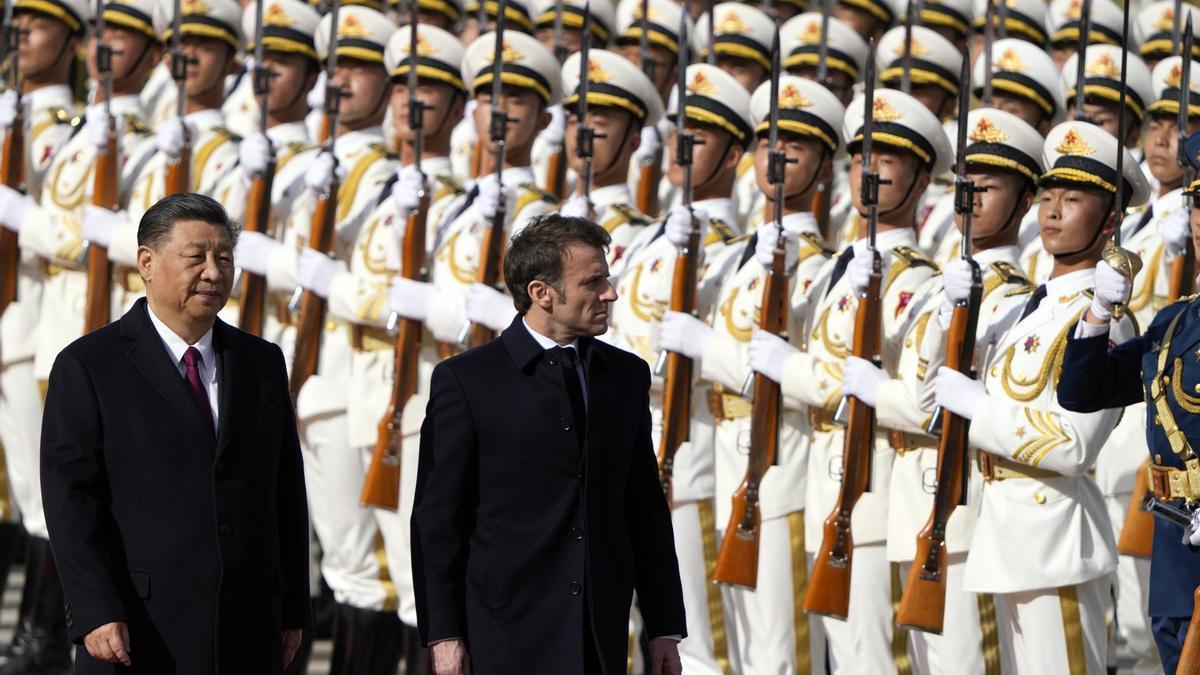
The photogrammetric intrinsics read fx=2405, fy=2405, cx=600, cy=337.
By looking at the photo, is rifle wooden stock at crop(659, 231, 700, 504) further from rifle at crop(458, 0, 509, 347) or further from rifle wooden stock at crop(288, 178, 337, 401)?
rifle wooden stock at crop(288, 178, 337, 401)

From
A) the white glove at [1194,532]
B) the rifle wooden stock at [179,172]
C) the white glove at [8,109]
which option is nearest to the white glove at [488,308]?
the rifle wooden stock at [179,172]

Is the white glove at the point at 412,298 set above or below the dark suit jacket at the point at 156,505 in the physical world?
above

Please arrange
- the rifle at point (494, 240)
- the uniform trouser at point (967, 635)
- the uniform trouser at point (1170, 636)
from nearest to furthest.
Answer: the uniform trouser at point (1170, 636)
the uniform trouser at point (967, 635)
the rifle at point (494, 240)

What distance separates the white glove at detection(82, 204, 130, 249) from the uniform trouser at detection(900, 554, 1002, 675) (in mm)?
4146

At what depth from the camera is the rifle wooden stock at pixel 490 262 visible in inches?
351

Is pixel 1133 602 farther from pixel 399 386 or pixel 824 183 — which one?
pixel 399 386

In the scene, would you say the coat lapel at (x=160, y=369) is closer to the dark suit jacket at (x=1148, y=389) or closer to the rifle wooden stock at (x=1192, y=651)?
the dark suit jacket at (x=1148, y=389)

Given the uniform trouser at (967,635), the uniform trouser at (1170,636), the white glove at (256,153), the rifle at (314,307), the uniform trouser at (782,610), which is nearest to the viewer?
the uniform trouser at (1170,636)

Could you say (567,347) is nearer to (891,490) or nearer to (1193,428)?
(1193,428)

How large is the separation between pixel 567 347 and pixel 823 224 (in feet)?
12.6

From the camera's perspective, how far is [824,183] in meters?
9.09

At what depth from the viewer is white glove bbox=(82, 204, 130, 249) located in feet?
32.8

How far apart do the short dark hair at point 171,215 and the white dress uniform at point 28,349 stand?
15.4 feet

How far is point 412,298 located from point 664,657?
3.59 m
